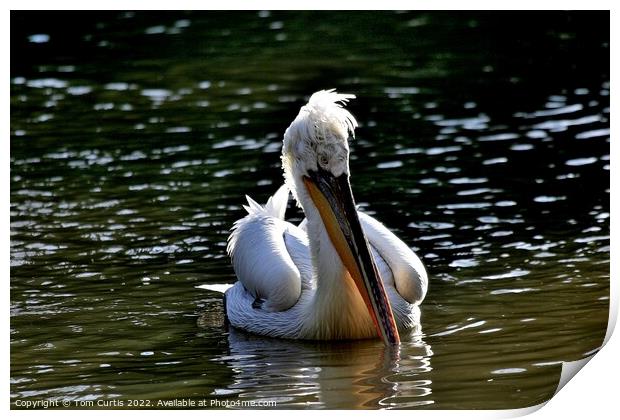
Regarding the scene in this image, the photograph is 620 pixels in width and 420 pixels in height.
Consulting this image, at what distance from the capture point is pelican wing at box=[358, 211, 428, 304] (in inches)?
237

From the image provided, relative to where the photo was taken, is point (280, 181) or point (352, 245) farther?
point (280, 181)

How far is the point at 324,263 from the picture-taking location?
5895 mm

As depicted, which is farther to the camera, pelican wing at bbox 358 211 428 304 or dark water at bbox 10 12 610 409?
pelican wing at bbox 358 211 428 304

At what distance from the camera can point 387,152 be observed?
8.59m

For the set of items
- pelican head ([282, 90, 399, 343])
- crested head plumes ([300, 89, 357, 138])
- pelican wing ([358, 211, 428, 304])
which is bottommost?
pelican wing ([358, 211, 428, 304])

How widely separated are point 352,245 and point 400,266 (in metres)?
0.37

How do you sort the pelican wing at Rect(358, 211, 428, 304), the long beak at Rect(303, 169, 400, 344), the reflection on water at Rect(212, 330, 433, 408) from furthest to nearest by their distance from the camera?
1. the pelican wing at Rect(358, 211, 428, 304)
2. the long beak at Rect(303, 169, 400, 344)
3. the reflection on water at Rect(212, 330, 433, 408)

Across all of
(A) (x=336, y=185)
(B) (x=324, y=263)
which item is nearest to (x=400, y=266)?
(B) (x=324, y=263)

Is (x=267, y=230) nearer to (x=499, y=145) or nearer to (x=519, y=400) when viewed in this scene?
(x=519, y=400)

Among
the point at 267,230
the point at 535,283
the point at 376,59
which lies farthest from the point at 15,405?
the point at 376,59

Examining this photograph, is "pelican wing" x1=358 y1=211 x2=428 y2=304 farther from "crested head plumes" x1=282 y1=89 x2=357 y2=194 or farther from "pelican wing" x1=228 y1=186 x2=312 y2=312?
"crested head plumes" x1=282 y1=89 x2=357 y2=194

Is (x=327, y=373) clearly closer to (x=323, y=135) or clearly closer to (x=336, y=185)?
(x=336, y=185)

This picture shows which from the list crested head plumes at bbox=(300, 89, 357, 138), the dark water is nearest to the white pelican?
crested head plumes at bbox=(300, 89, 357, 138)

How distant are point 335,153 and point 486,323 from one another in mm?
1084
